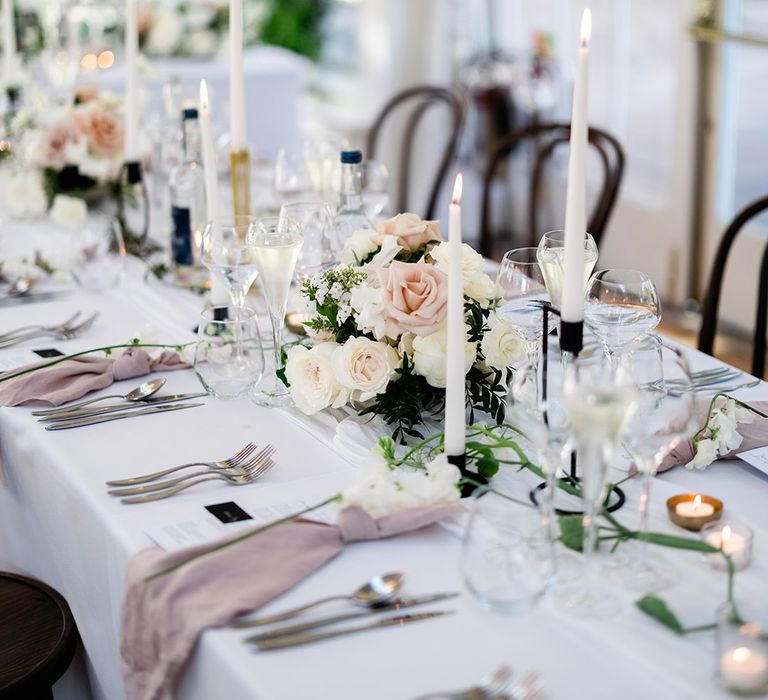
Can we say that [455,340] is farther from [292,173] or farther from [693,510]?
[292,173]

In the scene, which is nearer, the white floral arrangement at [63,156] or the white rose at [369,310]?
the white rose at [369,310]

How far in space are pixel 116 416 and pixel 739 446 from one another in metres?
0.87

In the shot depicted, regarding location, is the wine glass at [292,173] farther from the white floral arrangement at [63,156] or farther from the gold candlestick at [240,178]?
the white floral arrangement at [63,156]

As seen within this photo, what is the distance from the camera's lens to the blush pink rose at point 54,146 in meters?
2.70

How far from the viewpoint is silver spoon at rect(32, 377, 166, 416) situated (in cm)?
165

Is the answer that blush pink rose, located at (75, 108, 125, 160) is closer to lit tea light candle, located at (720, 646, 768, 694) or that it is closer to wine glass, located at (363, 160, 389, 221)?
wine glass, located at (363, 160, 389, 221)

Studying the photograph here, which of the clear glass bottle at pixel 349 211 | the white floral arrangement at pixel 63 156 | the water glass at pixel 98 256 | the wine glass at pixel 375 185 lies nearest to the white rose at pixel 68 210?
the white floral arrangement at pixel 63 156

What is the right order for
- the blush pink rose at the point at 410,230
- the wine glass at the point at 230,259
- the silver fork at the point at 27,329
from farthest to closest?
the silver fork at the point at 27,329 → the wine glass at the point at 230,259 → the blush pink rose at the point at 410,230

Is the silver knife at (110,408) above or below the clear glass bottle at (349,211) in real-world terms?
below

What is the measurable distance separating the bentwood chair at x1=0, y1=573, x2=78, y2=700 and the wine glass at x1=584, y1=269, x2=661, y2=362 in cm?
82

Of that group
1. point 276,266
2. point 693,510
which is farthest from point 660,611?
point 276,266

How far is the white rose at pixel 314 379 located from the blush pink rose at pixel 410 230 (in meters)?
0.17

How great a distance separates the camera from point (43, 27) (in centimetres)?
420

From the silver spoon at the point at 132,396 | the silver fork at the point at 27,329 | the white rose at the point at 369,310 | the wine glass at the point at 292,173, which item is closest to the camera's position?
the white rose at the point at 369,310
